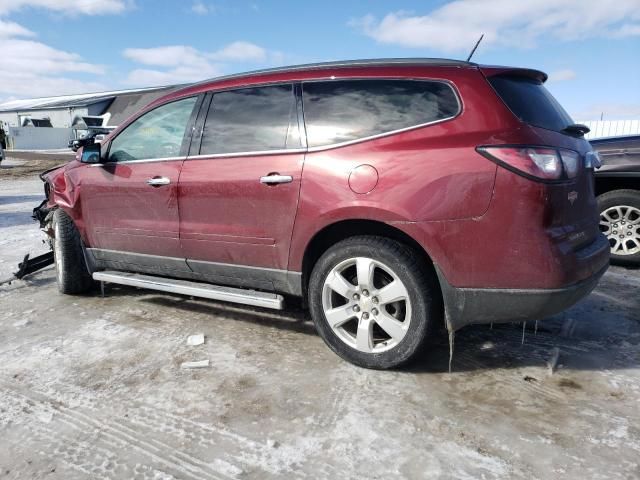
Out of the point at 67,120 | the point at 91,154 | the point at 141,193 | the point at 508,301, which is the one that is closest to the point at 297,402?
the point at 508,301

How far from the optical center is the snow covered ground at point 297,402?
6.72 feet

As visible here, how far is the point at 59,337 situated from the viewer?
3.44m

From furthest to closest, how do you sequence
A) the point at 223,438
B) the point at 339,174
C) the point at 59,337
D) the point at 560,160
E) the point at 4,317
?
the point at 4,317 < the point at 59,337 < the point at 339,174 < the point at 560,160 < the point at 223,438

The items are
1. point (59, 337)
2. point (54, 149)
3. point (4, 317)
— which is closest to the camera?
point (59, 337)

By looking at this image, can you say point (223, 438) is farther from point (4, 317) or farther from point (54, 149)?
point (54, 149)

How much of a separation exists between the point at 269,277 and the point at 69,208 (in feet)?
7.19

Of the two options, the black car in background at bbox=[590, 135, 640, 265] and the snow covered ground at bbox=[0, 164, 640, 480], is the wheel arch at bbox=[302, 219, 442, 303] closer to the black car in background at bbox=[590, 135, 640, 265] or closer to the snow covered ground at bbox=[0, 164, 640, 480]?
the snow covered ground at bbox=[0, 164, 640, 480]

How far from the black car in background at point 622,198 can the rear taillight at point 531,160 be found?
3312 mm

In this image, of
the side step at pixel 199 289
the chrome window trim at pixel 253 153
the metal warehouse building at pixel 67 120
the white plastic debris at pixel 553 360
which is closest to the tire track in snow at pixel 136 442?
the side step at pixel 199 289

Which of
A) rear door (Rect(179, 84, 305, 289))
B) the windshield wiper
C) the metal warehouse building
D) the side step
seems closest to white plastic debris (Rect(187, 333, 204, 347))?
the side step

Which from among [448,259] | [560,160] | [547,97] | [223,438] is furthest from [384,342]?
[547,97]

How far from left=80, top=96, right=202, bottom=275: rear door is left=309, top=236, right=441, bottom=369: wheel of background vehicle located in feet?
4.18

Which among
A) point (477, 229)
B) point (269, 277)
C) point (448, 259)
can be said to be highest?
point (477, 229)

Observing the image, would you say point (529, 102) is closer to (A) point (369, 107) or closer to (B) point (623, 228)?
(A) point (369, 107)
